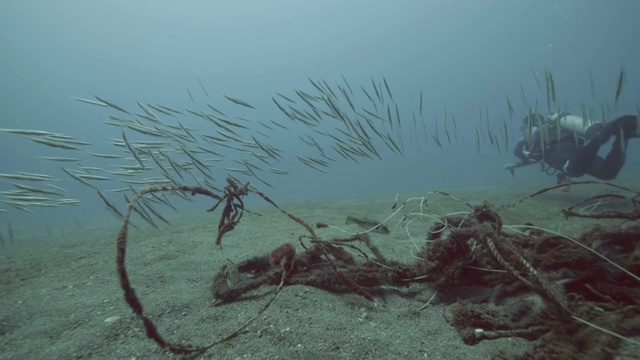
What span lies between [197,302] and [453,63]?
530ft

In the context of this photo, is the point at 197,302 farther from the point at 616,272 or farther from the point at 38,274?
the point at 616,272

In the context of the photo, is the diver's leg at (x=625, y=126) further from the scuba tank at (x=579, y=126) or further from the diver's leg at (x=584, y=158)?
the diver's leg at (x=584, y=158)

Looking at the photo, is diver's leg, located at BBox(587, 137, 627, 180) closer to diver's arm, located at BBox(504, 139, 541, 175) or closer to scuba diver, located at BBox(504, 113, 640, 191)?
scuba diver, located at BBox(504, 113, 640, 191)

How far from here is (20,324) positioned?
224 centimetres

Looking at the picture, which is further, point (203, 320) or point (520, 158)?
point (520, 158)

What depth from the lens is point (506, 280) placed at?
7.22ft

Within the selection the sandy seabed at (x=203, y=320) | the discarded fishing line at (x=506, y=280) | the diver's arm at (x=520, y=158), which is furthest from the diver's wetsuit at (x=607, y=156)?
the sandy seabed at (x=203, y=320)

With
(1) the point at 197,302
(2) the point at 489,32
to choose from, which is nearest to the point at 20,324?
(1) the point at 197,302

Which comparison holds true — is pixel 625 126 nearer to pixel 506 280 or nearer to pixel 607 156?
pixel 607 156

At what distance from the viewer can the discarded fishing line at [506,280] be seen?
57.8 inches

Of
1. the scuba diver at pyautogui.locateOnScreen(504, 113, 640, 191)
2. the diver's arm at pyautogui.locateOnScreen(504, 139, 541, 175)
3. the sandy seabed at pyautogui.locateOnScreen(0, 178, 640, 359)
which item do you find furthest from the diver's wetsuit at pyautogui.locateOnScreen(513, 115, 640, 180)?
the sandy seabed at pyautogui.locateOnScreen(0, 178, 640, 359)

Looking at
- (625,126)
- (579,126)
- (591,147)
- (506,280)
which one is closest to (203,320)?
(506,280)

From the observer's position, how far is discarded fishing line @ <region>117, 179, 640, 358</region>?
147 cm

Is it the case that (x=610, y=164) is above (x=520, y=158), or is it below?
below
